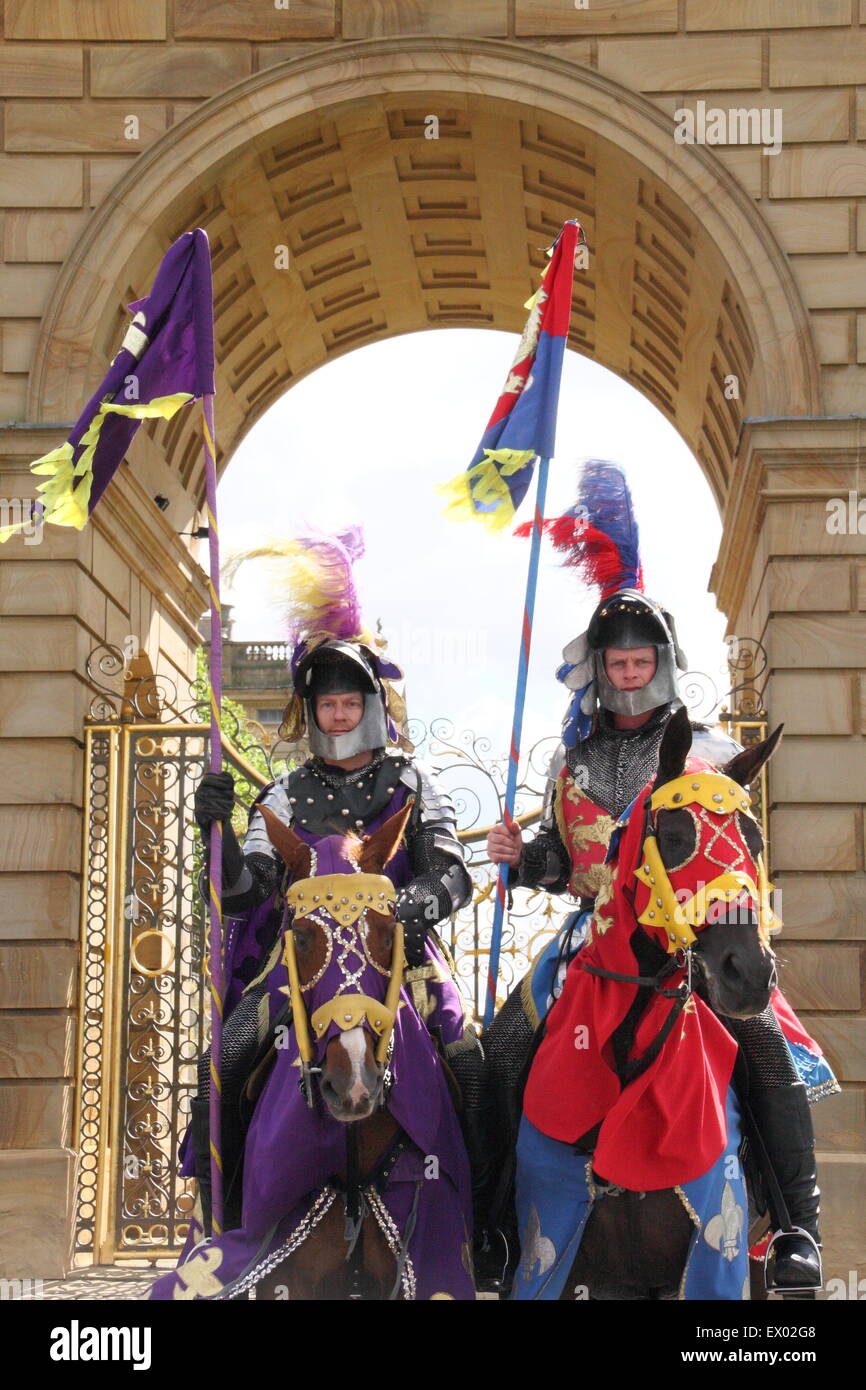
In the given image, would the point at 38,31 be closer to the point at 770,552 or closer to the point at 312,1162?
the point at 770,552

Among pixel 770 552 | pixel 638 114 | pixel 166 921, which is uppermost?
pixel 638 114

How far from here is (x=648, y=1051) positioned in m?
5.15

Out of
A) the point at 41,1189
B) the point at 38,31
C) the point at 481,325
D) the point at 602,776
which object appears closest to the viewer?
the point at 602,776

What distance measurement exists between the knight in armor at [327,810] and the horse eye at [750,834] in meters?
1.25

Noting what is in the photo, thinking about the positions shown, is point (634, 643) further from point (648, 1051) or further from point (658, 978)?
point (648, 1051)

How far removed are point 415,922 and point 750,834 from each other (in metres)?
1.19

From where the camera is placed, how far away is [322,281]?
44.3ft

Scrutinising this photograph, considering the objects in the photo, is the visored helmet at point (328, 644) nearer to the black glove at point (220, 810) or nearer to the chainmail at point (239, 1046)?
the black glove at point (220, 810)

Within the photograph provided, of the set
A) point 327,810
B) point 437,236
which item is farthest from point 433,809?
point 437,236

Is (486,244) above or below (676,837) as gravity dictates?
above

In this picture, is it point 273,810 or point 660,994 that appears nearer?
point 660,994

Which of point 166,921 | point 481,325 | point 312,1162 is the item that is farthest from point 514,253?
point 312,1162

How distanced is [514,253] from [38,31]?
4.08 metres

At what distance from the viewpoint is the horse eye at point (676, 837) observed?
4875 mm
